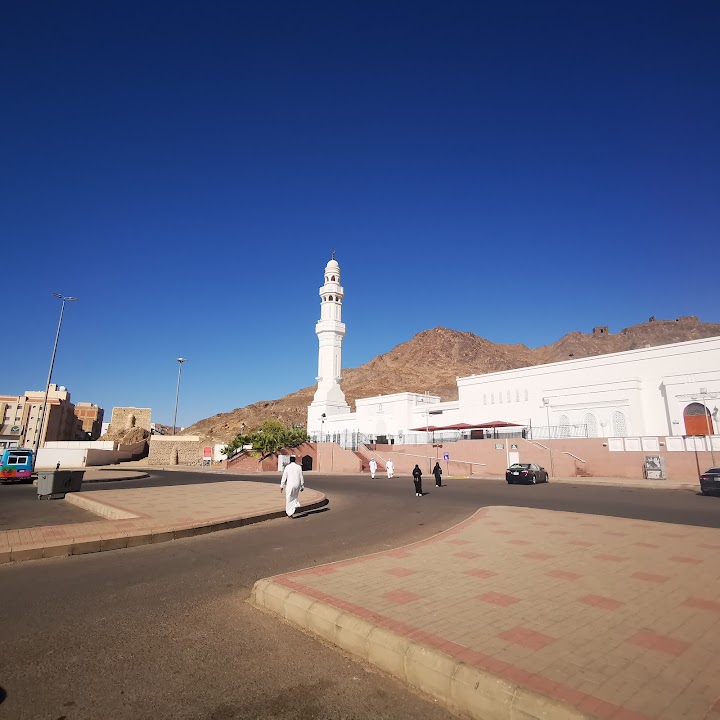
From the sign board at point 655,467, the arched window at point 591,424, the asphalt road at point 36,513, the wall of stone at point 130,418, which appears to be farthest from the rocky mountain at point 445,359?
the asphalt road at point 36,513

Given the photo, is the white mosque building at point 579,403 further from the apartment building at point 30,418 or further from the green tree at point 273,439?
the apartment building at point 30,418

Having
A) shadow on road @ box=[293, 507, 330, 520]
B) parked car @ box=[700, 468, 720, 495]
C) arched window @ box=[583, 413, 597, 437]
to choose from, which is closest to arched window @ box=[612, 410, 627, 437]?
arched window @ box=[583, 413, 597, 437]

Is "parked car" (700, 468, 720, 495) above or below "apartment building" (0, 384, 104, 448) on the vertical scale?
below

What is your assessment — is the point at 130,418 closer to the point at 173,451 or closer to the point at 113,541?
the point at 173,451

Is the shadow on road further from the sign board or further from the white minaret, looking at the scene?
the white minaret

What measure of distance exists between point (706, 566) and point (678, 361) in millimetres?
32924

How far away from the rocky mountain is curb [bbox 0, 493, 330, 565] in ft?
297

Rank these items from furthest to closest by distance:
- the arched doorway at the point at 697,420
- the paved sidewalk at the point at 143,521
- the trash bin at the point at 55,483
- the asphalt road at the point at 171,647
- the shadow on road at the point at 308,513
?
the arched doorway at the point at 697,420 → the trash bin at the point at 55,483 → the shadow on road at the point at 308,513 → the paved sidewalk at the point at 143,521 → the asphalt road at the point at 171,647

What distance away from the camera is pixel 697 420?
30.9 metres

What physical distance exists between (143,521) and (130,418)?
243 ft

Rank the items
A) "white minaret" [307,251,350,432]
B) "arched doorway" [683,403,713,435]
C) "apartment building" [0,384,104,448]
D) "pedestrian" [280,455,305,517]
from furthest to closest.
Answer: "apartment building" [0,384,104,448]
"white minaret" [307,251,350,432]
"arched doorway" [683,403,713,435]
"pedestrian" [280,455,305,517]

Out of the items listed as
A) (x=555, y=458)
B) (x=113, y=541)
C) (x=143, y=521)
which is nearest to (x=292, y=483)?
(x=143, y=521)

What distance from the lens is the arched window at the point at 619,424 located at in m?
33.9

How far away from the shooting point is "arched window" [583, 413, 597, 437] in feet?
117
